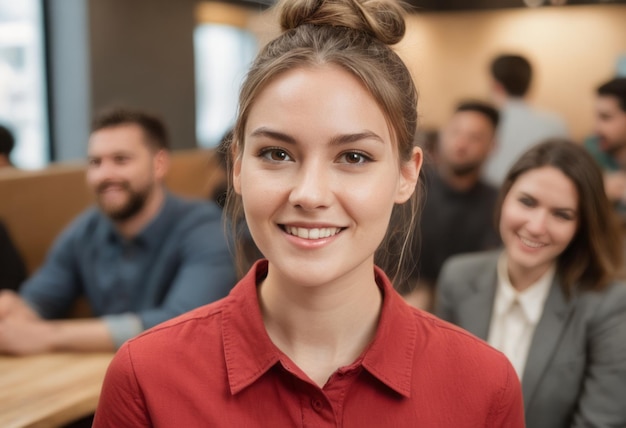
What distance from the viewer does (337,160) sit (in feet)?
3.62

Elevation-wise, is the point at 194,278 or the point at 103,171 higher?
the point at 103,171

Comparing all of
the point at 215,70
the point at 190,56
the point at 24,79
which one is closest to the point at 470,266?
the point at 24,79

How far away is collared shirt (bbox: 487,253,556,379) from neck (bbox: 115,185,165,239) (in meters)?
1.27

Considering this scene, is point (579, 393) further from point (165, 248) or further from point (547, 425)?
point (165, 248)

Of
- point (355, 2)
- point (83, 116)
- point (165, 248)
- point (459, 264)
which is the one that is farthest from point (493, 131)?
point (83, 116)

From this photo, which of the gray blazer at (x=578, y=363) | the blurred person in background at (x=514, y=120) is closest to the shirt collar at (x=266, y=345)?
the gray blazer at (x=578, y=363)

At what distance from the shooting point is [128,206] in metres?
2.68

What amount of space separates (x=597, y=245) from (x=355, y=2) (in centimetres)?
115

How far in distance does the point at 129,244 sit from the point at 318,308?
169 cm

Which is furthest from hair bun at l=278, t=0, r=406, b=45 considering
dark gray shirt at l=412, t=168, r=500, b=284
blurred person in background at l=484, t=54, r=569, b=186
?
blurred person in background at l=484, t=54, r=569, b=186

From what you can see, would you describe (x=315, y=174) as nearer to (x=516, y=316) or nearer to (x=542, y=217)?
(x=542, y=217)

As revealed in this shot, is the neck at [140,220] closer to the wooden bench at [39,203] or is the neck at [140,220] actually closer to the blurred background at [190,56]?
the wooden bench at [39,203]

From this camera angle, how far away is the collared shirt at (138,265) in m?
2.54

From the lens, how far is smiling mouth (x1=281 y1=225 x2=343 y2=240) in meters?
1.09
